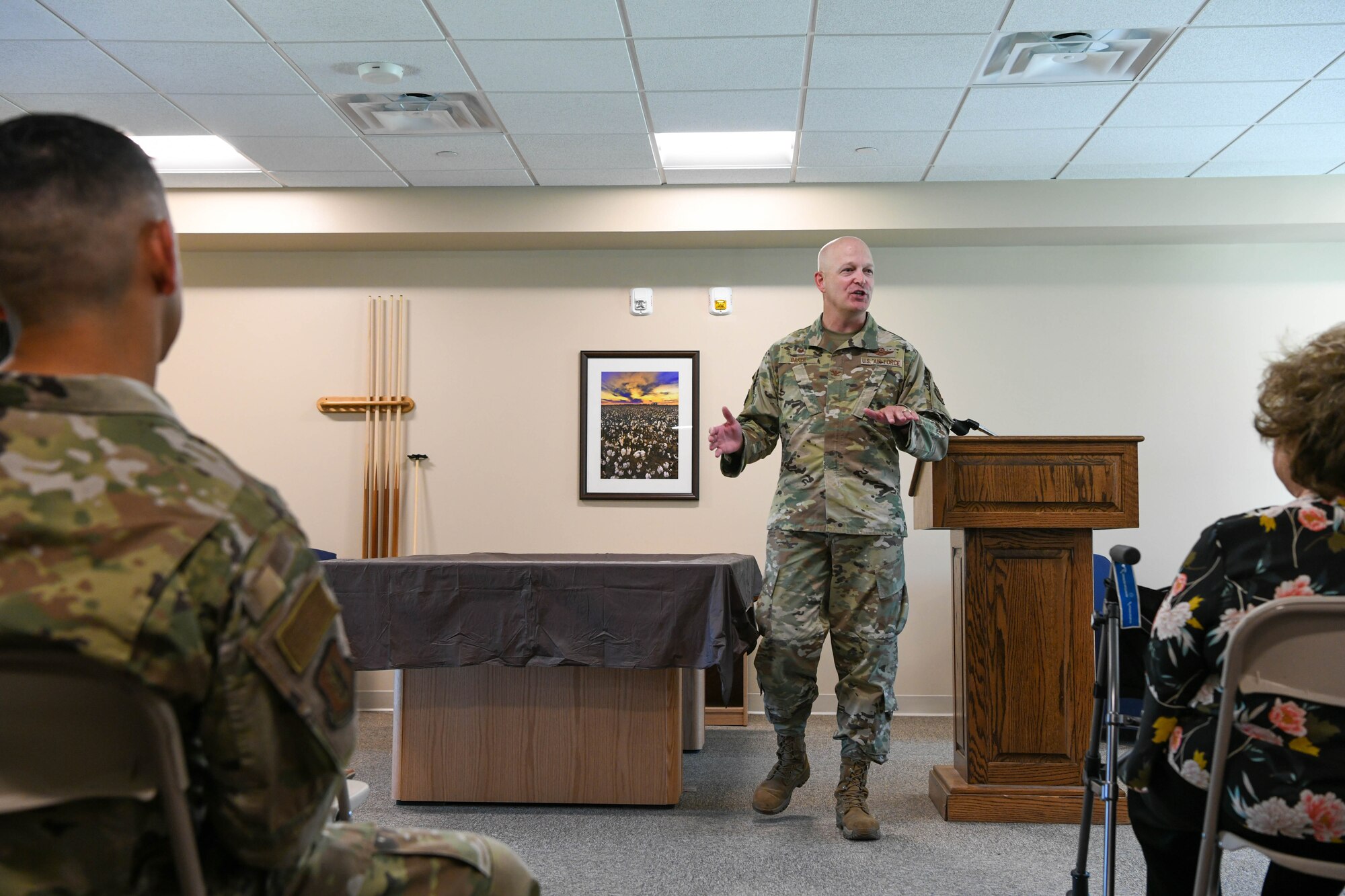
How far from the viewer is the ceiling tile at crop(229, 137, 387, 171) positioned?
4969 millimetres

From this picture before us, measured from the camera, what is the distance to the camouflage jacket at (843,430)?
324 centimetres

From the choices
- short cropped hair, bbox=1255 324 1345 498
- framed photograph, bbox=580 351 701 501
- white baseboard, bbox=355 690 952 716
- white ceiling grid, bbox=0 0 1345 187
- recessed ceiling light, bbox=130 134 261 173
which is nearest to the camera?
short cropped hair, bbox=1255 324 1345 498

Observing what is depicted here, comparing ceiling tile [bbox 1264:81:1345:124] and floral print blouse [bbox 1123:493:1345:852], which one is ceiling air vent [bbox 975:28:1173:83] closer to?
ceiling tile [bbox 1264:81:1345:124]

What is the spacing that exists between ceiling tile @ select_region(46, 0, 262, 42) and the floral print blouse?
360 cm

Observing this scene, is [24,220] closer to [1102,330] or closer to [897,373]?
[897,373]

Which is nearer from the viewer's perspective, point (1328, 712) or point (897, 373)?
point (1328, 712)

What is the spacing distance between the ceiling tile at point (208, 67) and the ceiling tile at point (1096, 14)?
282cm

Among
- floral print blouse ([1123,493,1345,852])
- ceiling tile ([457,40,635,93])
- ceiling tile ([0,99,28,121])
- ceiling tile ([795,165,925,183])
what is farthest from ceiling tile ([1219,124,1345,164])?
ceiling tile ([0,99,28,121])

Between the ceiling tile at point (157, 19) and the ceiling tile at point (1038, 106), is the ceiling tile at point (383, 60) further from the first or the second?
the ceiling tile at point (1038, 106)

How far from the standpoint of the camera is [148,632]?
2.69 feet

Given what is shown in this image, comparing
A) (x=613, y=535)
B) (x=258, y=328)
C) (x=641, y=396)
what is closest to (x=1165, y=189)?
(x=641, y=396)

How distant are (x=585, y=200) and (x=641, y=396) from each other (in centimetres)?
113

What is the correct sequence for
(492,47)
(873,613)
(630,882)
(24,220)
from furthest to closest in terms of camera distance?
(492,47), (873,613), (630,882), (24,220)

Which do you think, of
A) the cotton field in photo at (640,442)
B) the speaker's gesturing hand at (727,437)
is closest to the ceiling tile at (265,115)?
the cotton field in photo at (640,442)
